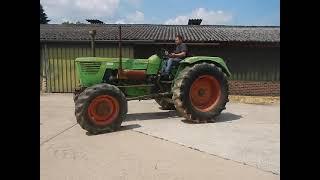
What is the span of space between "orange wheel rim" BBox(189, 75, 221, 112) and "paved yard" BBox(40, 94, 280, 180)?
0.47 metres

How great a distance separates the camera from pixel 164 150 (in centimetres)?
538

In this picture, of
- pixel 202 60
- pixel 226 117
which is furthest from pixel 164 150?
pixel 226 117


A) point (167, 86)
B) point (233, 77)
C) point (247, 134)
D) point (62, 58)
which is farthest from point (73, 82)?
point (247, 134)

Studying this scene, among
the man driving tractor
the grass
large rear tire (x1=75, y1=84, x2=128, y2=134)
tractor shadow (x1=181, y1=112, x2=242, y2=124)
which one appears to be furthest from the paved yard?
the grass

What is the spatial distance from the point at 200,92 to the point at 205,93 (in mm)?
171

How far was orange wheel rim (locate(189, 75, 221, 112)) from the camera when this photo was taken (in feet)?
27.2

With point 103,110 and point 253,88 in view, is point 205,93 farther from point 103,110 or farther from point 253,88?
point 253,88

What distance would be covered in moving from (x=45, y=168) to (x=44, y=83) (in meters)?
11.3

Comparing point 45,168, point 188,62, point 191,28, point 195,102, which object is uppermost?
point 191,28

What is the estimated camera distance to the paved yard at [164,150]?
430 cm

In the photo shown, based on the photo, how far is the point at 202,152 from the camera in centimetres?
527

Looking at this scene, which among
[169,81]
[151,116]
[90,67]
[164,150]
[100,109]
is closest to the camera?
[164,150]

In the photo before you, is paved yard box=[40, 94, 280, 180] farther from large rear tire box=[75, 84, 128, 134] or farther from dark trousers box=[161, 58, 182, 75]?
dark trousers box=[161, 58, 182, 75]
